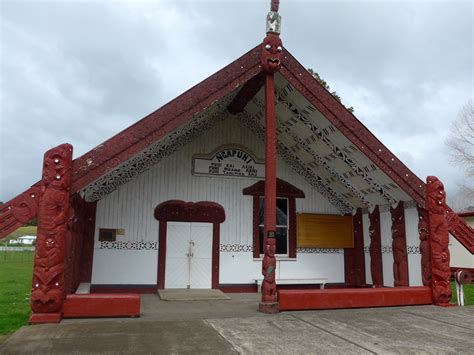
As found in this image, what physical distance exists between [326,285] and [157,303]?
588 cm

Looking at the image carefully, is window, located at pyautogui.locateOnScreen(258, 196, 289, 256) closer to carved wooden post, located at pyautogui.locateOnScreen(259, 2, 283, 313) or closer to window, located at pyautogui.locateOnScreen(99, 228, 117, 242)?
carved wooden post, located at pyautogui.locateOnScreen(259, 2, 283, 313)

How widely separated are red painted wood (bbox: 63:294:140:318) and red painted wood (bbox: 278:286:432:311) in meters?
2.95

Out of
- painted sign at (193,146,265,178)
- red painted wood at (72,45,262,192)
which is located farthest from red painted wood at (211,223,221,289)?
red painted wood at (72,45,262,192)

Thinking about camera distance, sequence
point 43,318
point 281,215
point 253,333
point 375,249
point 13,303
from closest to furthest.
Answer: point 253,333, point 43,318, point 13,303, point 375,249, point 281,215

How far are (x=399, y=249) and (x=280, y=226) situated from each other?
357cm

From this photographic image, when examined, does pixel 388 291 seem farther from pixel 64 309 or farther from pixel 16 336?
pixel 16 336

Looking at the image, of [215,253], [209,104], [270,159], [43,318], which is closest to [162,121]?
[209,104]

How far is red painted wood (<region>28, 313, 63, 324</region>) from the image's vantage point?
22.6 feet

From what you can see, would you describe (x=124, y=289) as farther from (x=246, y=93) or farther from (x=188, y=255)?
(x=246, y=93)

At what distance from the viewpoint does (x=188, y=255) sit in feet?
39.3

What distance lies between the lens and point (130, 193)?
38.7 feet

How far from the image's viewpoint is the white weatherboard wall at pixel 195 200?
37.7 ft

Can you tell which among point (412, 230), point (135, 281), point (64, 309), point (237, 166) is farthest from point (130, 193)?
point (412, 230)

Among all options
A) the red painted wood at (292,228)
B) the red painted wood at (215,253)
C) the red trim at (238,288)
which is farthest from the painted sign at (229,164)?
the red trim at (238,288)
